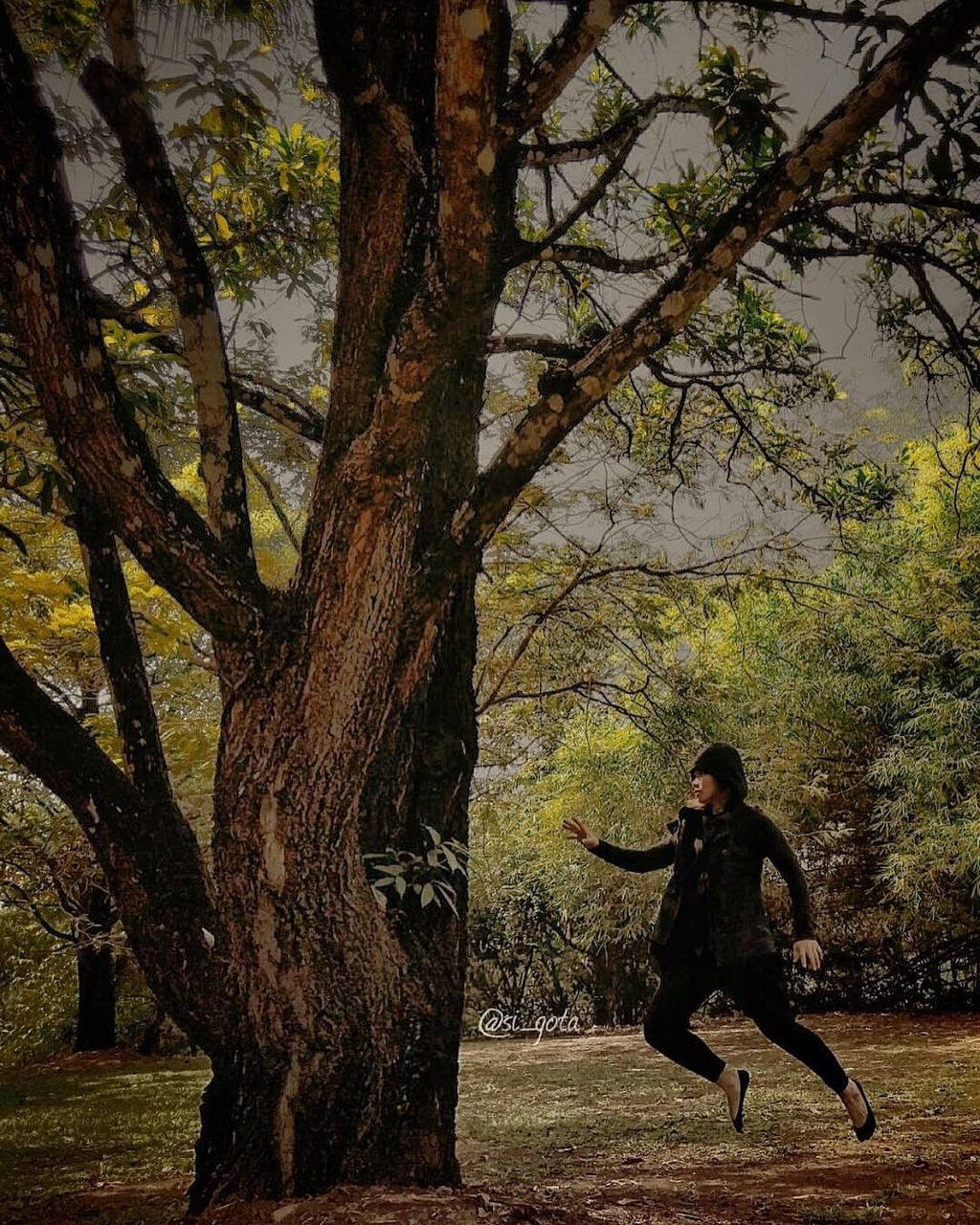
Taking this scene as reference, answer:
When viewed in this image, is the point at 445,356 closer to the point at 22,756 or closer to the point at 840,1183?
the point at 22,756

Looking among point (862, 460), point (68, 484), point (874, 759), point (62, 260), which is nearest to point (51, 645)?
point (68, 484)

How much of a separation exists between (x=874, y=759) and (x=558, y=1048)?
412cm

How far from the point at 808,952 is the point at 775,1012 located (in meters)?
0.21

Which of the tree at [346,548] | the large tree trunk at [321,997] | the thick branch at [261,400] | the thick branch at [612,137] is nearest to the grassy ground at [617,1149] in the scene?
the large tree trunk at [321,997]

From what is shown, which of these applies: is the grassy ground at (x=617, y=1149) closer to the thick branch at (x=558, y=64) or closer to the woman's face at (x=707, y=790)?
the woman's face at (x=707, y=790)

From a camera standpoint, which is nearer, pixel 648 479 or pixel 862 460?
pixel 862 460

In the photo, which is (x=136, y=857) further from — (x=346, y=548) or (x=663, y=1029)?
(x=663, y=1029)

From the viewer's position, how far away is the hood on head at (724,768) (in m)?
3.05

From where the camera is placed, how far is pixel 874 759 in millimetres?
8383

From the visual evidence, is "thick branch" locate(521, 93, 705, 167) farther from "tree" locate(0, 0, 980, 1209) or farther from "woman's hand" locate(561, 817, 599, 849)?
"woman's hand" locate(561, 817, 599, 849)

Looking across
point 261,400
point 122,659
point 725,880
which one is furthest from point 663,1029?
point 261,400

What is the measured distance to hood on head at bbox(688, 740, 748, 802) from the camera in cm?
305

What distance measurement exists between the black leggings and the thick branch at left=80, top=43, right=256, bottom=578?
1979 millimetres

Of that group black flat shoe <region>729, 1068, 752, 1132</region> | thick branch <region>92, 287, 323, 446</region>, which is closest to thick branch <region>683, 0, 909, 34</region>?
thick branch <region>92, 287, 323, 446</region>
